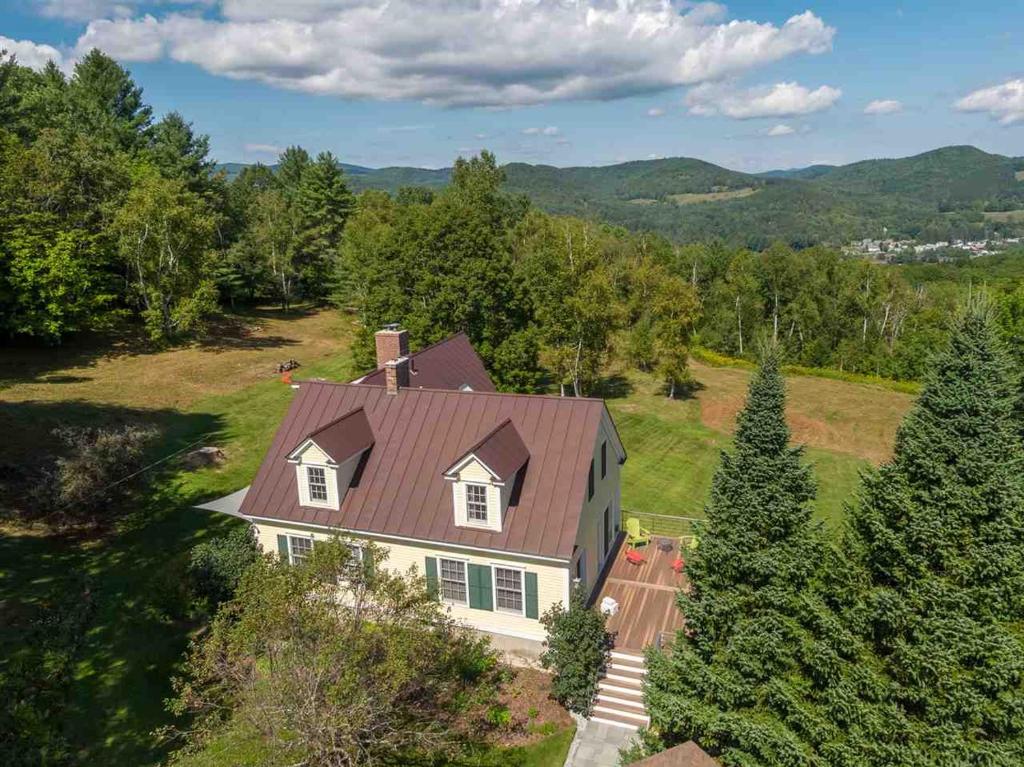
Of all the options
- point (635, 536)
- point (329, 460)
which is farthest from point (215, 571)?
point (635, 536)

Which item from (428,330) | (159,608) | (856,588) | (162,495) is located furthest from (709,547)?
(428,330)

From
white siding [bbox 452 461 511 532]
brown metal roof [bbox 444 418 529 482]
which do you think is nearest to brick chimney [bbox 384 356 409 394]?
brown metal roof [bbox 444 418 529 482]

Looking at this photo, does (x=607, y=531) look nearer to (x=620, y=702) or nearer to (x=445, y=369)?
(x=620, y=702)

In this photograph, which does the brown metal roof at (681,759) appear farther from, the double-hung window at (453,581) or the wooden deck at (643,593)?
the double-hung window at (453,581)

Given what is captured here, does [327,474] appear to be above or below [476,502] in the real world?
above

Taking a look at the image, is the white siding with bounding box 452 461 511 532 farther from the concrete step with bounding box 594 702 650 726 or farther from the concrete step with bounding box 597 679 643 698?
the concrete step with bounding box 594 702 650 726

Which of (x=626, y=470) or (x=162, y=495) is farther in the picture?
(x=626, y=470)

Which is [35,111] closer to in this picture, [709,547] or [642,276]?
[642,276]
